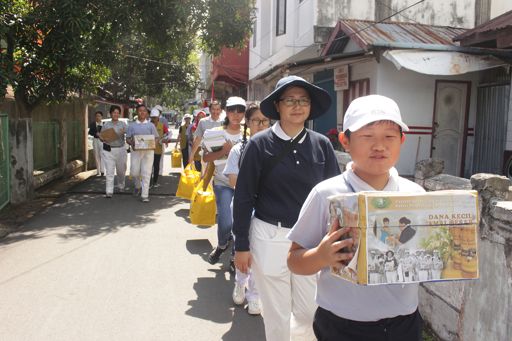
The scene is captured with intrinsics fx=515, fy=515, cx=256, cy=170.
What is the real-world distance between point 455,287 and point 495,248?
1.89 ft

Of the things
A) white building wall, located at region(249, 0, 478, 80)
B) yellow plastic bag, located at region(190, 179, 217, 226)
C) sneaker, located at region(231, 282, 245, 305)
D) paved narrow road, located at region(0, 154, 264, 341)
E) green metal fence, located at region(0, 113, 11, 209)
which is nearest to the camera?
paved narrow road, located at region(0, 154, 264, 341)

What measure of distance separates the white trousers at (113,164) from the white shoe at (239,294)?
241 inches

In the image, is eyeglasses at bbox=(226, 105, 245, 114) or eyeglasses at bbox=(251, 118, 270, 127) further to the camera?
eyeglasses at bbox=(226, 105, 245, 114)

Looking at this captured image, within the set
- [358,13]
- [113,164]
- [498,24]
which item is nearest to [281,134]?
[498,24]

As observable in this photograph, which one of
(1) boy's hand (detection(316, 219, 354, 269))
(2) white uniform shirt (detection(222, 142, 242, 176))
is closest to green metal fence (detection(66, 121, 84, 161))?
(2) white uniform shirt (detection(222, 142, 242, 176))

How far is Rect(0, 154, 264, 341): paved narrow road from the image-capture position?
13.3ft

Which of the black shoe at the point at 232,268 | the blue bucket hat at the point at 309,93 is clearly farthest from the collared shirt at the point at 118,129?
the blue bucket hat at the point at 309,93

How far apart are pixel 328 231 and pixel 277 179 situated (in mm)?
1275

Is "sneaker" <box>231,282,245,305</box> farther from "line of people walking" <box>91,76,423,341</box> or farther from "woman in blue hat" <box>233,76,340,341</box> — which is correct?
"woman in blue hat" <box>233,76,340,341</box>

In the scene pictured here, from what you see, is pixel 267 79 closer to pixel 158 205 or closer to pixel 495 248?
pixel 158 205

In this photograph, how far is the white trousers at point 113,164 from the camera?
10141 millimetres

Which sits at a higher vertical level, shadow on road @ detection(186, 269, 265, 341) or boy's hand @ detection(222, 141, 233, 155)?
boy's hand @ detection(222, 141, 233, 155)

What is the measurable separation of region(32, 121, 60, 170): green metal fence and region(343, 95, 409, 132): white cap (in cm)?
1037

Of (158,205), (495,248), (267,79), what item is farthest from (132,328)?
(267,79)
